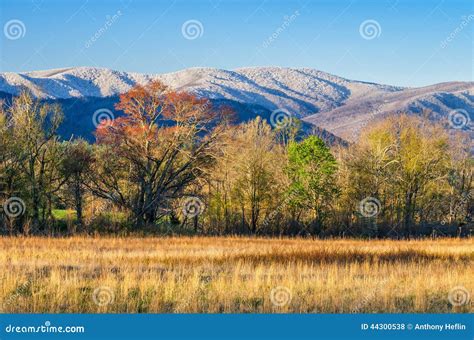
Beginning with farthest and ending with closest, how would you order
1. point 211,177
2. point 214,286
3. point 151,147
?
point 151,147 < point 211,177 < point 214,286

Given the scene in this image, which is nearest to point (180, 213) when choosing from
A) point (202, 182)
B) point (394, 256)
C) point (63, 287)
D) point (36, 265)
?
point (202, 182)

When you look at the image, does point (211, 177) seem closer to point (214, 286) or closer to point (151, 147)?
point (151, 147)

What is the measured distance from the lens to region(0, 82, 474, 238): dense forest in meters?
35.8

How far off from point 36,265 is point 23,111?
21.5 m

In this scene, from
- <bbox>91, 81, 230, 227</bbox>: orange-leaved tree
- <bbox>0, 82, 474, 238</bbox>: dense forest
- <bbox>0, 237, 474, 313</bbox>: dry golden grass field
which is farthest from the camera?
<bbox>91, 81, 230, 227</bbox>: orange-leaved tree

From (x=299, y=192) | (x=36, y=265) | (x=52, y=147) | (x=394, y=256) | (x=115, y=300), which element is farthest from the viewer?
(x=299, y=192)

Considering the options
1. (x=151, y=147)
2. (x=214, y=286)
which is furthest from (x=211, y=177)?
(x=214, y=286)

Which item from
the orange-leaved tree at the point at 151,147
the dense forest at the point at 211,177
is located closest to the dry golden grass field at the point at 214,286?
the dense forest at the point at 211,177

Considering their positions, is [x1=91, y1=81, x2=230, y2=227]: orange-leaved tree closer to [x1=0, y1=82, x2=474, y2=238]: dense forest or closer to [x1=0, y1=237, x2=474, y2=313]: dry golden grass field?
[x1=0, y1=82, x2=474, y2=238]: dense forest

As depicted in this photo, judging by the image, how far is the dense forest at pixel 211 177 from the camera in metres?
35.8

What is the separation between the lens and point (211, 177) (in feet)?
126

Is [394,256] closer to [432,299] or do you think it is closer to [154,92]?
[432,299]

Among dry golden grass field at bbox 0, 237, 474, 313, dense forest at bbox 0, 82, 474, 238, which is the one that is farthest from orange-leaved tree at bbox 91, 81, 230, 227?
dry golden grass field at bbox 0, 237, 474, 313

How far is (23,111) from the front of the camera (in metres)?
35.5
